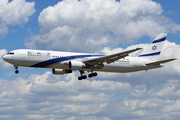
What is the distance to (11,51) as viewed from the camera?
2384 inches

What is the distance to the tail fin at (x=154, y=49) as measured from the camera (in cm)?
7306

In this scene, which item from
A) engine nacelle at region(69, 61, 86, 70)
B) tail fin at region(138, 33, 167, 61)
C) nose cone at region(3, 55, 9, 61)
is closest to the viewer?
nose cone at region(3, 55, 9, 61)

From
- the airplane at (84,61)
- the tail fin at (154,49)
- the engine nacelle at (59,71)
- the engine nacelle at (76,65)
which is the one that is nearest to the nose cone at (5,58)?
the airplane at (84,61)

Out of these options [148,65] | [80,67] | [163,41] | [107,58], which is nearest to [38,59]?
[80,67]

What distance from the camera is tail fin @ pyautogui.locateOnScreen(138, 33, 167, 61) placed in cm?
7306

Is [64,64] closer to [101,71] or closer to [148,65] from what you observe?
[101,71]

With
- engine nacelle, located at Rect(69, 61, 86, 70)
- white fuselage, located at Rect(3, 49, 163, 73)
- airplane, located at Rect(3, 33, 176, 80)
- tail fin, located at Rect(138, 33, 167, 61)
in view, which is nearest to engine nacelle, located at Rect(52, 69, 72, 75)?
airplane, located at Rect(3, 33, 176, 80)

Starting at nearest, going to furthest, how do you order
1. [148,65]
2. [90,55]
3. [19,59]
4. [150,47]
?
1. [19,59]
2. [90,55]
3. [148,65]
4. [150,47]

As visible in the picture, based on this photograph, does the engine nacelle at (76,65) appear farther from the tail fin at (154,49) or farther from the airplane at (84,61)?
the tail fin at (154,49)

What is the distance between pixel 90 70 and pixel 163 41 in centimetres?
2090

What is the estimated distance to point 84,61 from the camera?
6369 cm

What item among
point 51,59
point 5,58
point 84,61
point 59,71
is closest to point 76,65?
point 84,61

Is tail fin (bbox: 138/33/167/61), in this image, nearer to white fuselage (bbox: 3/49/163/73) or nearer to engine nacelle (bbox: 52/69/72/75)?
white fuselage (bbox: 3/49/163/73)

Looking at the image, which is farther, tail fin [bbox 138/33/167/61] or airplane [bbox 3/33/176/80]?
tail fin [bbox 138/33/167/61]
